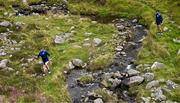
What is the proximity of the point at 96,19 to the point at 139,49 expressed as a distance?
1127 centimetres

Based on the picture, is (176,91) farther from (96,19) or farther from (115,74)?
(96,19)

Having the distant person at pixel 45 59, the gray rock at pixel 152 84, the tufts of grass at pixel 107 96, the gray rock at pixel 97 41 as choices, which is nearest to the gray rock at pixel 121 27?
the gray rock at pixel 97 41

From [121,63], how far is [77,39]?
728 centimetres

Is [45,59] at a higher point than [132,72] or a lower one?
higher

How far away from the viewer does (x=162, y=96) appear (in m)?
32.2

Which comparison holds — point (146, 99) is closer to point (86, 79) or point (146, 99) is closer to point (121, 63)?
point (86, 79)

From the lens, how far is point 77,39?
44312 mm

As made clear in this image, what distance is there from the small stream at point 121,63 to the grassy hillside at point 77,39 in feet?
2.64

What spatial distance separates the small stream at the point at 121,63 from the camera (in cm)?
3388

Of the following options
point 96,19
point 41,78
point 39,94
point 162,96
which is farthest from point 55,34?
point 162,96

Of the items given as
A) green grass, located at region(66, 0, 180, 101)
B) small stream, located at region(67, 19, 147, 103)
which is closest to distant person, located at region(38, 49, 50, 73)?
small stream, located at region(67, 19, 147, 103)

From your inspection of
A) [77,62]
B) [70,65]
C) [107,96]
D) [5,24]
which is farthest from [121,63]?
[5,24]

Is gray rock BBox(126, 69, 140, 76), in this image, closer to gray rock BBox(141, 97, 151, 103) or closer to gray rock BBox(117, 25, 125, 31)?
gray rock BBox(141, 97, 151, 103)

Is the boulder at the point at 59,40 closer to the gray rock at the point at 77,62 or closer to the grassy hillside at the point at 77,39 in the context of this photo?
the grassy hillside at the point at 77,39
